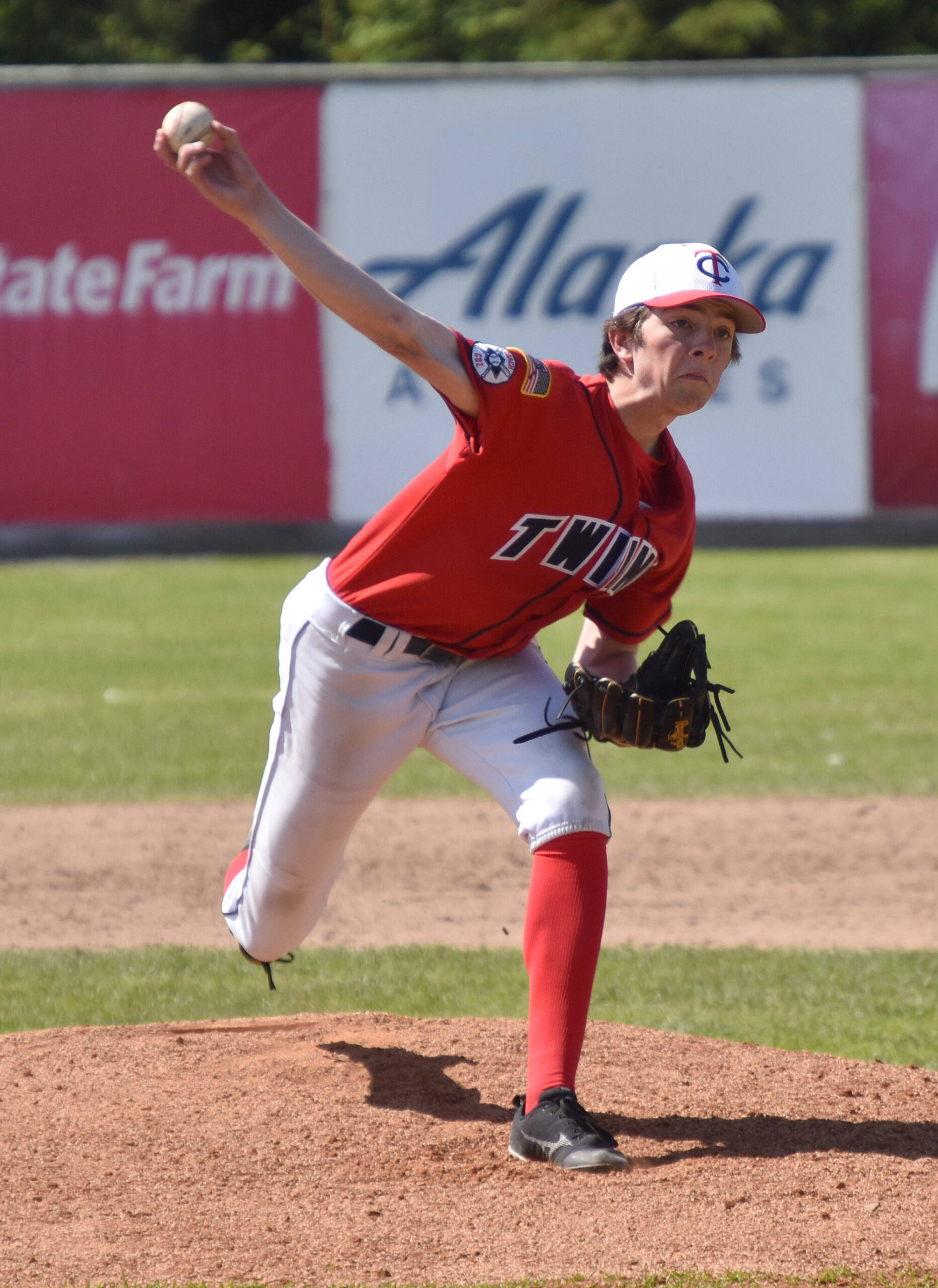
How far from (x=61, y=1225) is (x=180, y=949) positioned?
7.45 feet

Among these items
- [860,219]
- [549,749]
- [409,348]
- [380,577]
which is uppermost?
[860,219]

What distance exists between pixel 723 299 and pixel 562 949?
1.44 metres

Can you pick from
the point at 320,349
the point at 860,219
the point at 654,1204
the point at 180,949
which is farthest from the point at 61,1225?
the point at 860,219

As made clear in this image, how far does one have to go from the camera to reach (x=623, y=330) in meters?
3.61

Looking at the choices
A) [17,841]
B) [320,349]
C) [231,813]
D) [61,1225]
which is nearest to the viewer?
[61,1225]

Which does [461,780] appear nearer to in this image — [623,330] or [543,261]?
[623,330]

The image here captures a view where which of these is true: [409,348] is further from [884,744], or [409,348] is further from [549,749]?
[884,744]

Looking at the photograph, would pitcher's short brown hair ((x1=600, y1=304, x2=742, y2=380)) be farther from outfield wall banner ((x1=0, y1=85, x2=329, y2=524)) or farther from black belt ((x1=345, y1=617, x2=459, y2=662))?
outfield wall banner ((x1=0, y1=85, x2=329, y2=524))

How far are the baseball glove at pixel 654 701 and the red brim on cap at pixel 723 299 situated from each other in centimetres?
69

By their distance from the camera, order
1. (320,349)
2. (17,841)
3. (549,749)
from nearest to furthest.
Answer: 1. (549,749)
2. (17,841)
3. (320,349)

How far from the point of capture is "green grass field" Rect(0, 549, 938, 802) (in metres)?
7.88

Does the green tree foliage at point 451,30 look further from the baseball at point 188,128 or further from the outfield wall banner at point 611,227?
the baseball at point 188,128

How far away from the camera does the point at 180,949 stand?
5383 mm

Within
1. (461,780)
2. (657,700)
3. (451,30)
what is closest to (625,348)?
(657,700)
